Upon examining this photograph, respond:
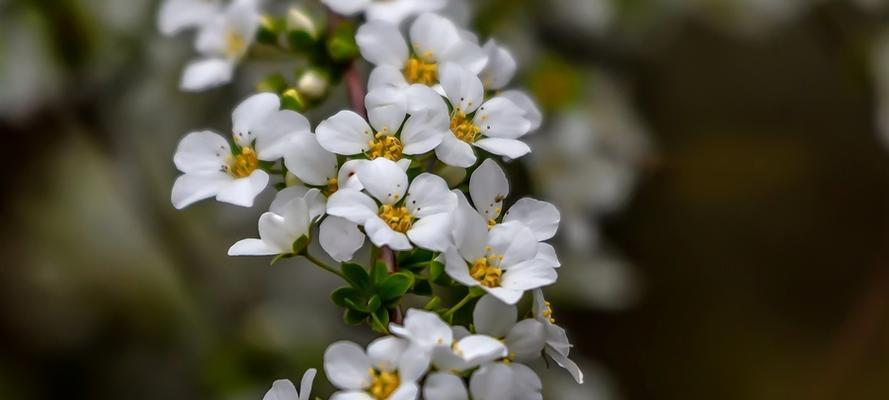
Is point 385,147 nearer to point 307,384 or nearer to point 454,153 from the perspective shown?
point 454,153

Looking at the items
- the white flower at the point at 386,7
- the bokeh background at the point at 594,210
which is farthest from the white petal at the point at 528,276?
the bokeh background at the point at 594,210

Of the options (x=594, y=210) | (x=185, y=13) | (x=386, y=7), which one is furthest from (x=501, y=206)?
(x=594, y=210)

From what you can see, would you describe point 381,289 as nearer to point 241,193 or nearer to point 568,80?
point 241,193

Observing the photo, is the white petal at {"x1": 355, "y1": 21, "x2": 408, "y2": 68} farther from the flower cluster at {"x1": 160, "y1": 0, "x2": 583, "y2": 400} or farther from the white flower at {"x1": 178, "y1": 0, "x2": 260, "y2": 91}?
the white flower at {"x1": 178, "y1": 0, "x2": 260, "y2": 91}

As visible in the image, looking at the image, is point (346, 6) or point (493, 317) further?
point (346, 6)

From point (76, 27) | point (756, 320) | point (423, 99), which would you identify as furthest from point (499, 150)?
point (756, 320)

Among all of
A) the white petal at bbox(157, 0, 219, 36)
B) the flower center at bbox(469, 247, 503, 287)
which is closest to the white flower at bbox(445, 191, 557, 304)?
the flower center at bbox(469, 247, 503, 287)
